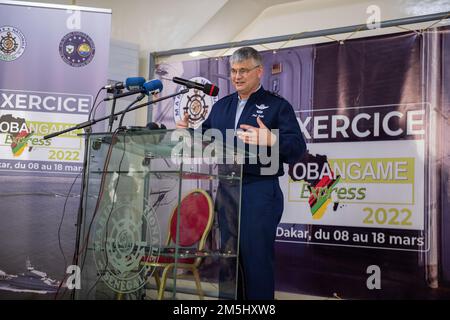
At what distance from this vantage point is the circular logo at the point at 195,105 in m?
4.91

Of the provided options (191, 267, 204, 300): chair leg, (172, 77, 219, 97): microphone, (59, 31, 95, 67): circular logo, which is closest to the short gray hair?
(172, 77, 219, 97): microphone

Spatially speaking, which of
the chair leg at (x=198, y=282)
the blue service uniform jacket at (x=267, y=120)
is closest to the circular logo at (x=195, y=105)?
the blue service uniform jacket at (x=267, y=120)

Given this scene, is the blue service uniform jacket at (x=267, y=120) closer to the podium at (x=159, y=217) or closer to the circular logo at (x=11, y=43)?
the podium at (x=159, y=217)

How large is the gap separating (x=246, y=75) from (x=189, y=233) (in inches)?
40.9

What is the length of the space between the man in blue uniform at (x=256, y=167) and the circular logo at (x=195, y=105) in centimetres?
167

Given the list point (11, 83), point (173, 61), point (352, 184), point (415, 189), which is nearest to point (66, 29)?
point (11, 83)

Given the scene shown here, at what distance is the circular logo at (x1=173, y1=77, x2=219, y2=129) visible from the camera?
4.91m

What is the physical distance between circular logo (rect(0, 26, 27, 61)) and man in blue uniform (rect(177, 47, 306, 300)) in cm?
192

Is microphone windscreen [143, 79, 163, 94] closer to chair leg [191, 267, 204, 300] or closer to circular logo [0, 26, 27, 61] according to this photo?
chair leg [191, 267, 204, 300]

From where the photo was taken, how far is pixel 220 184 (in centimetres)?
264

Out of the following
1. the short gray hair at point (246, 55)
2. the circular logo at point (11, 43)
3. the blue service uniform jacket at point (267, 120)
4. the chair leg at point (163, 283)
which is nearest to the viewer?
the chair leg at point (163, 283)

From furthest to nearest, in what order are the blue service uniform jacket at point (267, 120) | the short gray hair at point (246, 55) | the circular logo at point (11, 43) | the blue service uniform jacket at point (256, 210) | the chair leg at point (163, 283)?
1. the circular logo at point (11, 43)
2. the short gray hair at point (246, 55)
3. the blue service uniform jacket at point (267, 120)
4. the blue service uniform jacket at point (256, 210)
5. the chair leg at point (163, 283)

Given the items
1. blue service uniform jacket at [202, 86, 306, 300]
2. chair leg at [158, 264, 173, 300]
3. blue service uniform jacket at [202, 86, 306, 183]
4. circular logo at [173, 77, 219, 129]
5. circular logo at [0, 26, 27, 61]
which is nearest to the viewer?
chair leg at [158, 264, 173, 300]

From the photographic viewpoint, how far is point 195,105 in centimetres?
496
